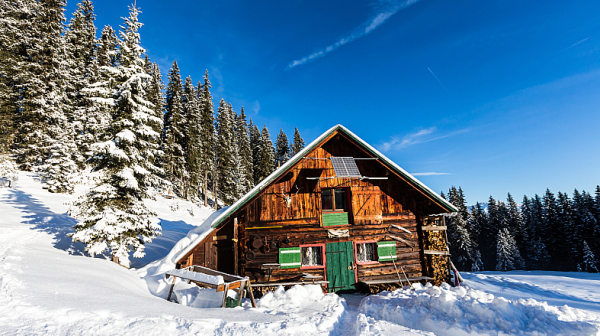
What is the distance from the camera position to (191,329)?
518 cm

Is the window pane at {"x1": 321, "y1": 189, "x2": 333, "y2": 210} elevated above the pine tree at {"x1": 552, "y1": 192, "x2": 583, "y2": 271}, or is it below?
above

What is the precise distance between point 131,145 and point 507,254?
6566 cm

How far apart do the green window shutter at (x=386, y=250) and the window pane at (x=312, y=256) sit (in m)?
2.99

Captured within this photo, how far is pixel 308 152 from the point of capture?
1305 centimetres

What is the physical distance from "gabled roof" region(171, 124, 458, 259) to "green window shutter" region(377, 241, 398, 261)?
10.6ft

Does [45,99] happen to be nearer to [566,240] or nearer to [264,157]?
[264,157]

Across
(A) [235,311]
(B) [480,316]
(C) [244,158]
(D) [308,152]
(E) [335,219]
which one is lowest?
(B) [480,316]

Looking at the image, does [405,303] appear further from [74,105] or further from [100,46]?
[100,46]

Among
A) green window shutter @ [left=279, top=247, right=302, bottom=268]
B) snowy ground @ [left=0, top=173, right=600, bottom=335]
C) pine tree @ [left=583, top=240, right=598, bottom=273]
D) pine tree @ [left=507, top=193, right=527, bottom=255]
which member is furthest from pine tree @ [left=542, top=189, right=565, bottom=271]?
green window shutter @ [left=279, top=247, right=302, bottom=268]

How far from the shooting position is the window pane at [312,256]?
41.7ft

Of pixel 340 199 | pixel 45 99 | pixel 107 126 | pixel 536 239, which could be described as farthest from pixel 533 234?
pixel 45 99

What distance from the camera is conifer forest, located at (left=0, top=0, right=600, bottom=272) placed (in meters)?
13.3

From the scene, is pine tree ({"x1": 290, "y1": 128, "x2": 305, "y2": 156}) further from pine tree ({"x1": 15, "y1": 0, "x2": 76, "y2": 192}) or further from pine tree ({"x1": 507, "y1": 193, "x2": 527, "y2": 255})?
pine tree ({"x1": 507, "y1": 193, "x2": 527, "y2": 255})

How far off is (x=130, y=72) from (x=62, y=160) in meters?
18.7
